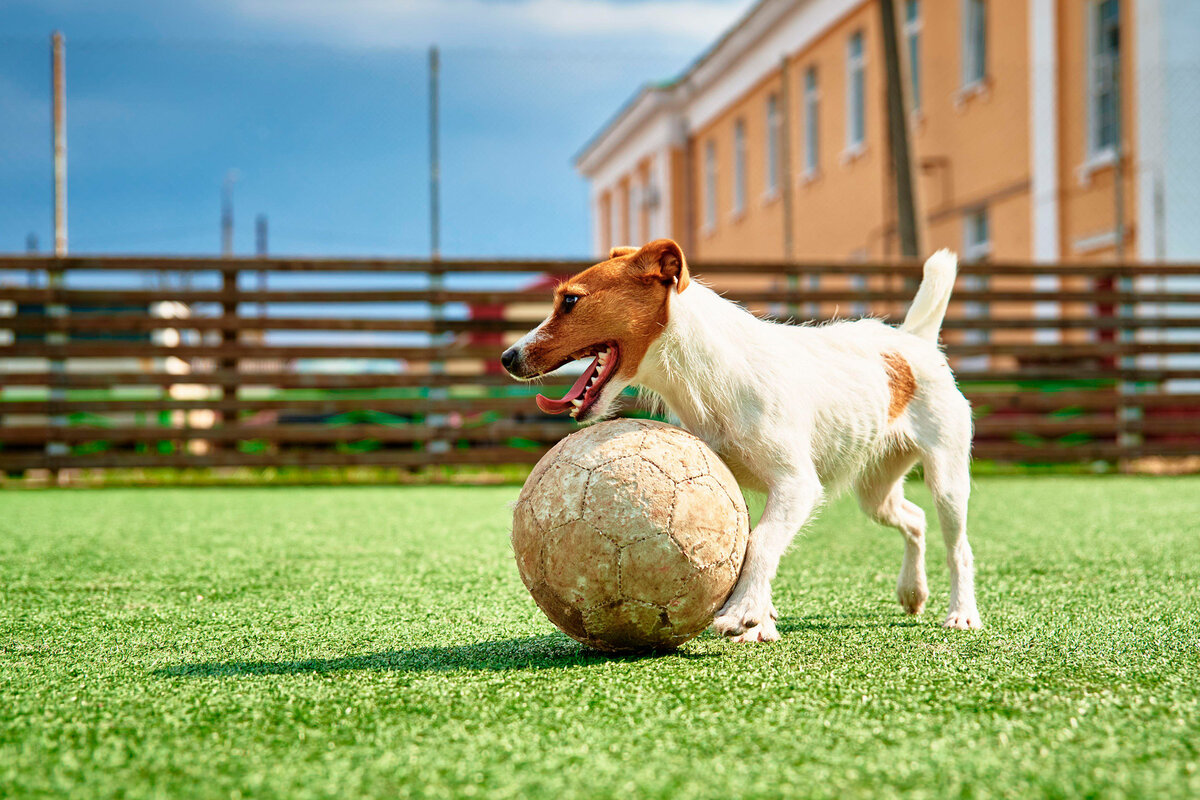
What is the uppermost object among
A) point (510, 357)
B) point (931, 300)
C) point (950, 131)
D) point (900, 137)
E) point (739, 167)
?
point (739, 167)

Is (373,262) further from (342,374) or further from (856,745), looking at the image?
(856,745)

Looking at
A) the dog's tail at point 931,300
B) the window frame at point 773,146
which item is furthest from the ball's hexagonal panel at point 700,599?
the window frame at point 773,146

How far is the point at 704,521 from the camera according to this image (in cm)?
258

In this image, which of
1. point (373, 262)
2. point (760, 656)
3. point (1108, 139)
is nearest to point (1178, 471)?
point (1108, 139)

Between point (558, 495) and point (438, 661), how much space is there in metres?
0.48

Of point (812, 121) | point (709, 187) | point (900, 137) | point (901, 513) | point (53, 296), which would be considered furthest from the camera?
point (709, 187)

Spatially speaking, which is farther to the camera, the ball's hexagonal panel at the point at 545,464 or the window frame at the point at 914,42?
the window frame at the point at 914,42

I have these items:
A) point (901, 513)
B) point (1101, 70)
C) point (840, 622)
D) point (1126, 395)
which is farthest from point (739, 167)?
point (840, 622)

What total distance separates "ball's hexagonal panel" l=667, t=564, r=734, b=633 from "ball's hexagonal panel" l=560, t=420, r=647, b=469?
0.33 m

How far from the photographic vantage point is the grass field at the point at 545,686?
1.73 metres

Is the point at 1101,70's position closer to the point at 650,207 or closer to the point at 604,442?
the point at 604,442

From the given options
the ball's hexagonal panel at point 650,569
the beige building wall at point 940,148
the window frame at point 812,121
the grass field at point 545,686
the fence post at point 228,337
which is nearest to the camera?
the grass field at point 545,686

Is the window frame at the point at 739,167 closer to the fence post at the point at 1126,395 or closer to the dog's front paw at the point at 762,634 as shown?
the fence post at the point at 1126,395

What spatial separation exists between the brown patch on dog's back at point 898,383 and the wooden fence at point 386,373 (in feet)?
17.4
